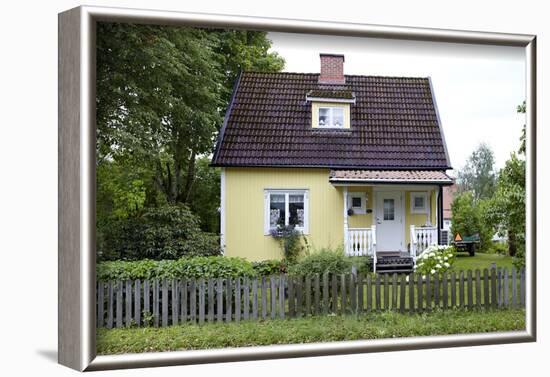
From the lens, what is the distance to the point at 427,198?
1008cm

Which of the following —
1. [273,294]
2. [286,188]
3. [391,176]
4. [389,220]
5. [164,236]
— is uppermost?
[391,176]

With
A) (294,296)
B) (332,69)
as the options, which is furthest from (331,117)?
(294,296)

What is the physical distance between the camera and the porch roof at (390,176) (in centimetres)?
962

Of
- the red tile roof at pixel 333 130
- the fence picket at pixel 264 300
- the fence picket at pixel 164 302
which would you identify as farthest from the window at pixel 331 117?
the fence picket at pixel 164 302

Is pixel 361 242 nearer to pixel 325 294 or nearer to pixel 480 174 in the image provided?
pixel 325 294

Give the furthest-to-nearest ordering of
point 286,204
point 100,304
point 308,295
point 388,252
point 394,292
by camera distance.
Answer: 1. point 388,252
2. point 286,204
3. point 394,292
4. point 308,295
5. point 100,304

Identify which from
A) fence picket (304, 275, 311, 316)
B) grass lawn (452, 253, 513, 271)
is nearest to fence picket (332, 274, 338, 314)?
fence picket (304, 275, 311, 316)

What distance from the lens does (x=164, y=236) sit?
28.2 ft

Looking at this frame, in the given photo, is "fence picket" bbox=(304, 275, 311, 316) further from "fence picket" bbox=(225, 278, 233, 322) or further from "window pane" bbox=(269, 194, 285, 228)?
"window pane" bbox=(269, 194, 285, 228)

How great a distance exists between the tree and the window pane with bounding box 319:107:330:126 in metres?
2.25

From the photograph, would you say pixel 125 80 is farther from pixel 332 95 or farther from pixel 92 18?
pixel 332 95

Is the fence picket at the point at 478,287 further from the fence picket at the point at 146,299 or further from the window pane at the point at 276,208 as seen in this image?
the fence picket at the point at 146,299

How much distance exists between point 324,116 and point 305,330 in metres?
3.48

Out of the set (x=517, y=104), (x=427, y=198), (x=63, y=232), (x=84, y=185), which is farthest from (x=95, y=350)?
(x=517, y=104)
